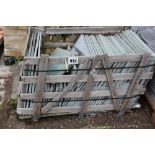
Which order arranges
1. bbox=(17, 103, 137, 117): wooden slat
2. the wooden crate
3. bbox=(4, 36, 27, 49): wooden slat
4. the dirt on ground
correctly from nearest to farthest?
the wooden crate → bbox=(17, 103, 137, 117): wooden slat → the dirt on ground → bbox=(4, 36, 27, 49): wooden slat

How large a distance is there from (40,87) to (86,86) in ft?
2.43

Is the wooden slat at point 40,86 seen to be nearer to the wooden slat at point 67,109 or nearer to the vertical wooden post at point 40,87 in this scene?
the vertical wooden post at point 40,87

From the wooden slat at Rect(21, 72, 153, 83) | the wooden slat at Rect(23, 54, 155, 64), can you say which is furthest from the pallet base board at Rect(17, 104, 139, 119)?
the wooden slat at Rect(23, 54, 155, 64)

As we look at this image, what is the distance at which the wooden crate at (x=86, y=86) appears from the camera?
480 cm

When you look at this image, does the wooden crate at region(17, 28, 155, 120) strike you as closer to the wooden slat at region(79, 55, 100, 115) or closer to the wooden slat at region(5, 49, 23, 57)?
the wooden slat at region(79, 55, 100, 115)

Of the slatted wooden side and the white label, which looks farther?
the slatted wooden side

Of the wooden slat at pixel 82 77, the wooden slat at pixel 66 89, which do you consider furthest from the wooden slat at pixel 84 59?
the wooden slat at pixel 82 77

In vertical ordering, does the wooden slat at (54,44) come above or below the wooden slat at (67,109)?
above

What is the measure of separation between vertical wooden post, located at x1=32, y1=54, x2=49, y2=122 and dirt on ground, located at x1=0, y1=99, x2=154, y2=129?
216 mm

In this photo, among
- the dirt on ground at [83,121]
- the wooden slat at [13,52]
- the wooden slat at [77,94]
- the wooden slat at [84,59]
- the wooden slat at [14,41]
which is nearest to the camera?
the wooden slat at [84,59]

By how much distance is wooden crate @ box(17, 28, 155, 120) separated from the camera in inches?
189

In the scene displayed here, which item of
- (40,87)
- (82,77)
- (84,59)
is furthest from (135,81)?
(40,87)

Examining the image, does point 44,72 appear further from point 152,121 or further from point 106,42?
point 152,121

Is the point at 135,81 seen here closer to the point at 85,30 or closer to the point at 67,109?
the point at 67,109
